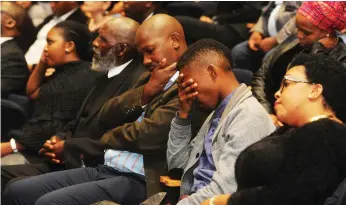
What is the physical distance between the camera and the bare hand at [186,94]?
2.90 metres

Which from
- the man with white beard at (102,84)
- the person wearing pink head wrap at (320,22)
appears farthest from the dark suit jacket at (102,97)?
the person wearing pink head wrap at (320,22)

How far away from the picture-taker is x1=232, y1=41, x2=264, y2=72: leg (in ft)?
15.8

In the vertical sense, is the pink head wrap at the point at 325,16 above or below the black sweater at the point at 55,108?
above

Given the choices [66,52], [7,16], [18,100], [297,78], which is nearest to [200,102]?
[297,78]

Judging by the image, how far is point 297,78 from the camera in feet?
8.32

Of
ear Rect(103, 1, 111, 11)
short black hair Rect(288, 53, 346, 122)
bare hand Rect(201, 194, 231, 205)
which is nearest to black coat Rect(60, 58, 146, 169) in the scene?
bare hand Rect(201, 194, 231, 205)

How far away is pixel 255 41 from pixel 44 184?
196cm

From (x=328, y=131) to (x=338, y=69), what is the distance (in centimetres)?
33

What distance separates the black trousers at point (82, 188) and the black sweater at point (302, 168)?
3.51 feet

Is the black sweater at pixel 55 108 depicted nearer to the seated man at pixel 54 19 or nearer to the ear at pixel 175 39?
the ear at pixel 175 39

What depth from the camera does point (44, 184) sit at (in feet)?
11.7

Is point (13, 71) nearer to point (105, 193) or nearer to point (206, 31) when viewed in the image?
point (206, 31)

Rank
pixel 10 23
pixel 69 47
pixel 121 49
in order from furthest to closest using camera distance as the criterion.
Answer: pixel 10 23, pixel 69 47, pixel 121 49

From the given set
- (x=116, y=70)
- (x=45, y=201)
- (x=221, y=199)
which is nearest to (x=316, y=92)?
(x=221, y=199)
